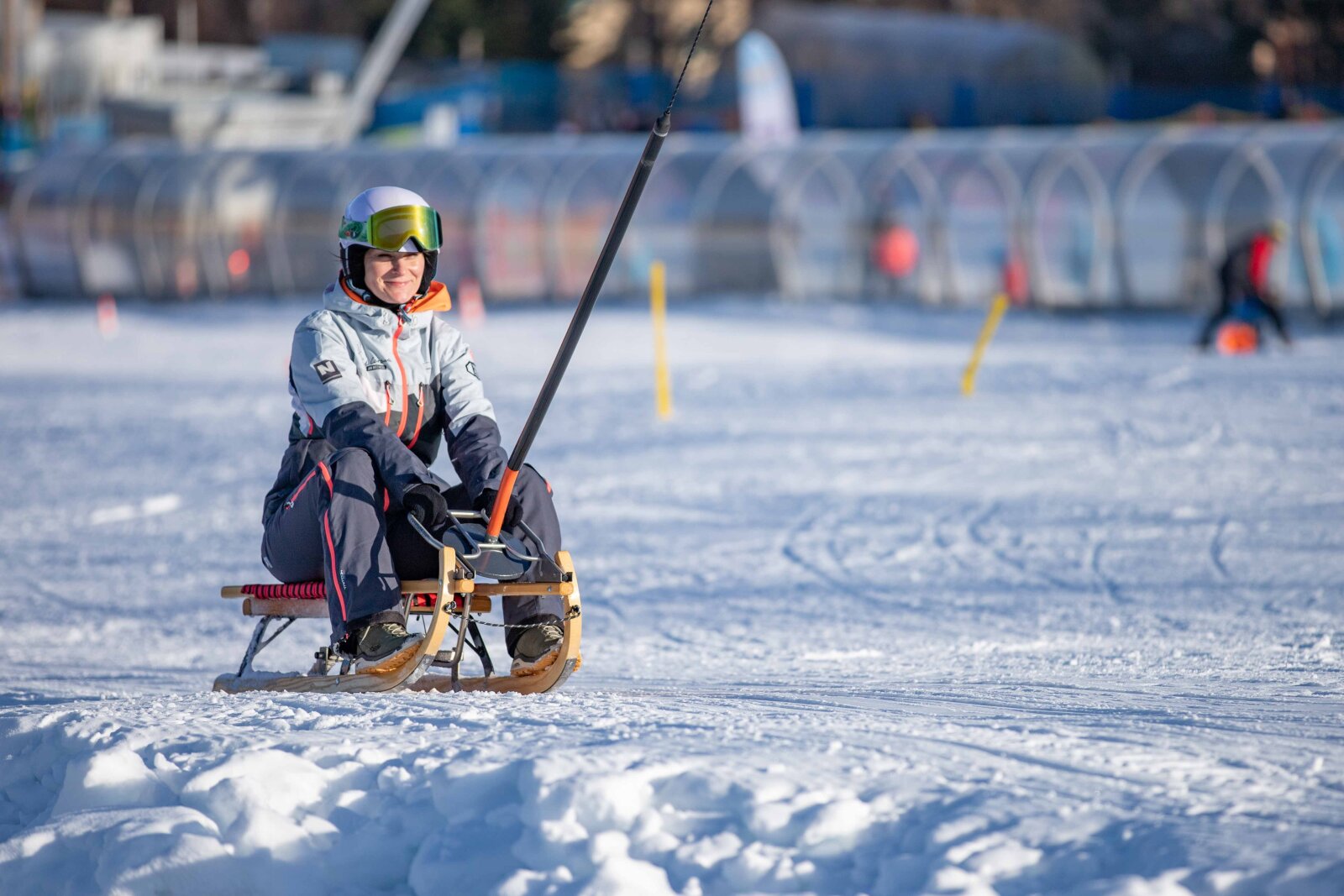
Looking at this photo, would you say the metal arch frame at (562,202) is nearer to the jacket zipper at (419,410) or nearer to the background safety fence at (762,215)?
the background safety fence at (762,215)

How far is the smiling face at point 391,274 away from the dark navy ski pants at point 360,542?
0.55 m

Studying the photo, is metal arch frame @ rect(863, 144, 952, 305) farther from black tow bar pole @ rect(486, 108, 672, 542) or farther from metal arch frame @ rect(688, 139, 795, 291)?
black tow bar pole @ rect(486, 108, 672, 542)

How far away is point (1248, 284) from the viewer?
1709cm

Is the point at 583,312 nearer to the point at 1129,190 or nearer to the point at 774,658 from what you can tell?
the point at 774,658

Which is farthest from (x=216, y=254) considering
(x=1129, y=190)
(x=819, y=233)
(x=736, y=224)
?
(x=1129, y=190)

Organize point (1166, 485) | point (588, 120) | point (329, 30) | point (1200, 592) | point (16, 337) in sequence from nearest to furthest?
point (1200, 592) < point (1166, 485) < point (16, 337) < point (588, 120) < point (329, 30)

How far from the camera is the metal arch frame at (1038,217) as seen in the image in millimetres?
21891

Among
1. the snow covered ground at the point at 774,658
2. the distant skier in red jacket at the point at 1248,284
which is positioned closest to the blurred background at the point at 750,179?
the distant skier in red jacket at the point at 1248,284

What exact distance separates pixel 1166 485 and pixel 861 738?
6.99m

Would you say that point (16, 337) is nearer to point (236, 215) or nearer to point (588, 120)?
point (236, 215)

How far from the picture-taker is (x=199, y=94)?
135 ft

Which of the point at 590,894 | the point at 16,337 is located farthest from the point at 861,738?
the point at 16,337

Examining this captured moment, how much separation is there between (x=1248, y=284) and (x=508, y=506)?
14.4 m

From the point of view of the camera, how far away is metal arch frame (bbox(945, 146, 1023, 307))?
22469mm
